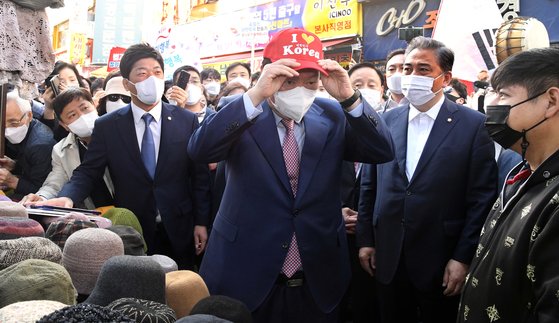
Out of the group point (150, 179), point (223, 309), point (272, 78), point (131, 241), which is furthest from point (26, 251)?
point (150, 179)

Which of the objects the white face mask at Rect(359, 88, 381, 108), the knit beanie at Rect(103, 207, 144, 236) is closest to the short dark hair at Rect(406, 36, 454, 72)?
the white face mask at Rect(359, 88, 381, 108)

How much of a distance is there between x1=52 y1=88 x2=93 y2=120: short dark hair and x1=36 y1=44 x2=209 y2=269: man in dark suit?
43cm

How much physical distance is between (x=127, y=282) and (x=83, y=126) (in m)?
2.29

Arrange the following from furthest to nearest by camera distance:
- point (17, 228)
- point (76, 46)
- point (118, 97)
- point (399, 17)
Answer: point (76, 46) < point (399, 17) < point (118, 97) < point (17, 228)

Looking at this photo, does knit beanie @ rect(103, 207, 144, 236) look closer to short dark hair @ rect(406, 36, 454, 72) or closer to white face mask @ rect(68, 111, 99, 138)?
white face mask @ rect(68, 111, 99, 138)

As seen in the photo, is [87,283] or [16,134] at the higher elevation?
[16,134]

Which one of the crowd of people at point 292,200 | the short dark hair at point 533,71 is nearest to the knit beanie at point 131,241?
the crowd of people at point 292,200

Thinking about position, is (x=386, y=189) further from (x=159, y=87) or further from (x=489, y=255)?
(x=159, y=87)

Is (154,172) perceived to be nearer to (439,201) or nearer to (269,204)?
(269,204)

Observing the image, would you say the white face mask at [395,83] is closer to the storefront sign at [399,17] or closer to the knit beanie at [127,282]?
the knit beanie at [127,282]

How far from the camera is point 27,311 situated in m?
1.26

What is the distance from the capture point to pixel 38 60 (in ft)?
8.08

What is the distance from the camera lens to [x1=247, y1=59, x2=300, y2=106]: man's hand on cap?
2287 mm

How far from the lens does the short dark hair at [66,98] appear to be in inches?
144
